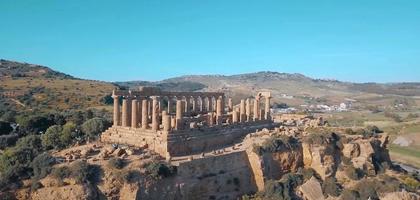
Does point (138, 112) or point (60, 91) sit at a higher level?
point (60, 91)

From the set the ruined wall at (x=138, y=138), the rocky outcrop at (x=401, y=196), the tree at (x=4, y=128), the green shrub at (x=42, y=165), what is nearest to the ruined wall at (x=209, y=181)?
the ruined wall at (x=138, y=138)

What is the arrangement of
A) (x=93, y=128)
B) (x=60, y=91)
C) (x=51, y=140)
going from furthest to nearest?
1. (x=60, y=91)
2. (x=93, y=128)
3. (x=51, y=140)

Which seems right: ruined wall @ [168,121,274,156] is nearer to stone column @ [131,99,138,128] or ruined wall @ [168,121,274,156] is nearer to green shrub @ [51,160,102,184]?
stone column @ [131,99,138,128]

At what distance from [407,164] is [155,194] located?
48861 millimetres

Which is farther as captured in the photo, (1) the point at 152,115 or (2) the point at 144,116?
(1) the point at 152,115

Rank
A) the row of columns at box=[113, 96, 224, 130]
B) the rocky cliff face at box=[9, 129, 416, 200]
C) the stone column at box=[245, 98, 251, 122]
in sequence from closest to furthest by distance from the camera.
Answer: the rocky cliff face at box=[9, 129, 416, 200], the row of columns at box=[113, 96, 224, 130], the stone column at box=[245, 98, 251, 122]

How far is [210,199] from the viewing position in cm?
3052

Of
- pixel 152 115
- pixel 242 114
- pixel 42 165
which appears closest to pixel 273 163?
pixel 242 114

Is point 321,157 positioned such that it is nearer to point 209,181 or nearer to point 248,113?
point 248,113

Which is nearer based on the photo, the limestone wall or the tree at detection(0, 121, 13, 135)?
the limestone wall

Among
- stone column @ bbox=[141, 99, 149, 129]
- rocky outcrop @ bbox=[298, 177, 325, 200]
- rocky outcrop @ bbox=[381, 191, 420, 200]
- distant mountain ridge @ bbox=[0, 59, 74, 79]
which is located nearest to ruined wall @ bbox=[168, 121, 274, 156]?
stone column @ bbox=[141, 99, 149, 129]

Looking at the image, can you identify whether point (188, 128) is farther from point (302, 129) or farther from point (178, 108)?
point (302, 129)

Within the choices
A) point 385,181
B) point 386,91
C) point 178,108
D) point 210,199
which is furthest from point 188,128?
point 386,91

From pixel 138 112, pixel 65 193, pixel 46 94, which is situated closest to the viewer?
pixel 65 193
